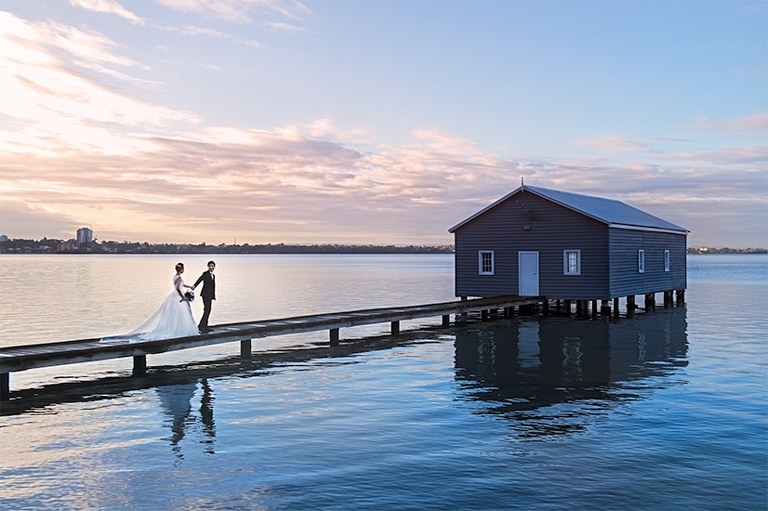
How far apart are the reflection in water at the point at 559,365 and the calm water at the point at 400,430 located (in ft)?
0.31

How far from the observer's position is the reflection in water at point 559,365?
1570cm

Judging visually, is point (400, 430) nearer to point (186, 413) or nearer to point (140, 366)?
point (186, 413)

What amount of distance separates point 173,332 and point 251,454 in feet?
33.2

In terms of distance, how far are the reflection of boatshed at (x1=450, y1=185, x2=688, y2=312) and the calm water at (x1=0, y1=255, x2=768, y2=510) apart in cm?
→ 890

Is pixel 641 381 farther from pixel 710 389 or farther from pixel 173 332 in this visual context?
pixel 173 332

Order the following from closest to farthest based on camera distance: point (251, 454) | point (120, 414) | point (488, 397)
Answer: point (251, 454), point (120, 414), point (488, 397)

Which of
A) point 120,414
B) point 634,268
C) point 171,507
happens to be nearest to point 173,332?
point 120,414

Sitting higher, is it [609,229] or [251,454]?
[609,229]

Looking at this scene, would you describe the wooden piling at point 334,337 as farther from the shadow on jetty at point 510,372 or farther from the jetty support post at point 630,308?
the jetty support post at point 630,308

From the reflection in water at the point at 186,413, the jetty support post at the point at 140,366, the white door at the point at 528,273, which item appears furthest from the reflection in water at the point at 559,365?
the jetty support post at the point at 140,366

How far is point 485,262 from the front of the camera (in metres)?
39.2

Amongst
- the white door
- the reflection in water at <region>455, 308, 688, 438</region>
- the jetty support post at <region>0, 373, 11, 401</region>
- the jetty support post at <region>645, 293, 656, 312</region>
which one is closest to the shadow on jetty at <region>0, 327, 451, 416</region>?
the jetty support post at <region>0, 373, 11, 401</region>

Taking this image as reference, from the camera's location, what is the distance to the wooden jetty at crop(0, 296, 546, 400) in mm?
17531

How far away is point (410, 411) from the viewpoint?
15.7 metres
